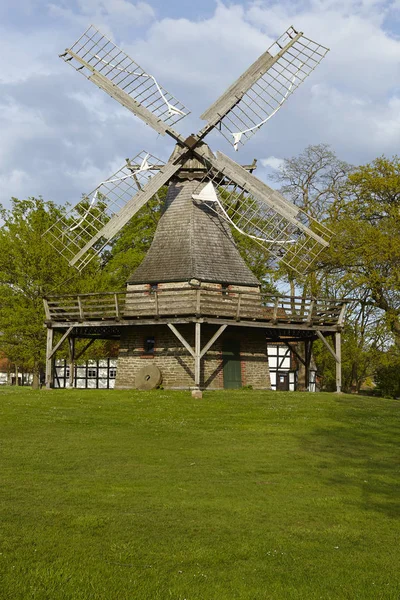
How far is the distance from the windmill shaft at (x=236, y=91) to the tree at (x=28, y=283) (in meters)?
13.9

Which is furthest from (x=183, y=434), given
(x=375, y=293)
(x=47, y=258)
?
(x=47, y=258)

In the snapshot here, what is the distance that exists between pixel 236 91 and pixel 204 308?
11.0m

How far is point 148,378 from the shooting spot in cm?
2938

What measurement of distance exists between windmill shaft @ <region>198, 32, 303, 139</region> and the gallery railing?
26.2ft

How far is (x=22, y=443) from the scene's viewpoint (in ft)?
54.8

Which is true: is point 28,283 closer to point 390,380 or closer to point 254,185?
point 254,185

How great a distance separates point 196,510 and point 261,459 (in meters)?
4.90

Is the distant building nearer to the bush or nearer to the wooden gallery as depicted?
the bush

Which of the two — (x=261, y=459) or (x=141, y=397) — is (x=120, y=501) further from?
(x=141, y=397)

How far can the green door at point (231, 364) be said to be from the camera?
3045cm

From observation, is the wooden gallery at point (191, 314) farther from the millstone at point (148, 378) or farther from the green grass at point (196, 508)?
the green grass at point (196, 508)

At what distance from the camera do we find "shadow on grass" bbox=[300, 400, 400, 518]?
1249 cm

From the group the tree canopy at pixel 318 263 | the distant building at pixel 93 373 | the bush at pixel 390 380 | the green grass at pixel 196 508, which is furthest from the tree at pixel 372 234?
the distant building at pixel 93 373

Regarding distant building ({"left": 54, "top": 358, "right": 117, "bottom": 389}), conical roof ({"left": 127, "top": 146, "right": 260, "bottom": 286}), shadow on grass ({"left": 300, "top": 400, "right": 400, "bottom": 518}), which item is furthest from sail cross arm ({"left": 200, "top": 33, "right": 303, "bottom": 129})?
distant building ({"left": 54, "top": 358, "right": 117, "bottom": 389})
